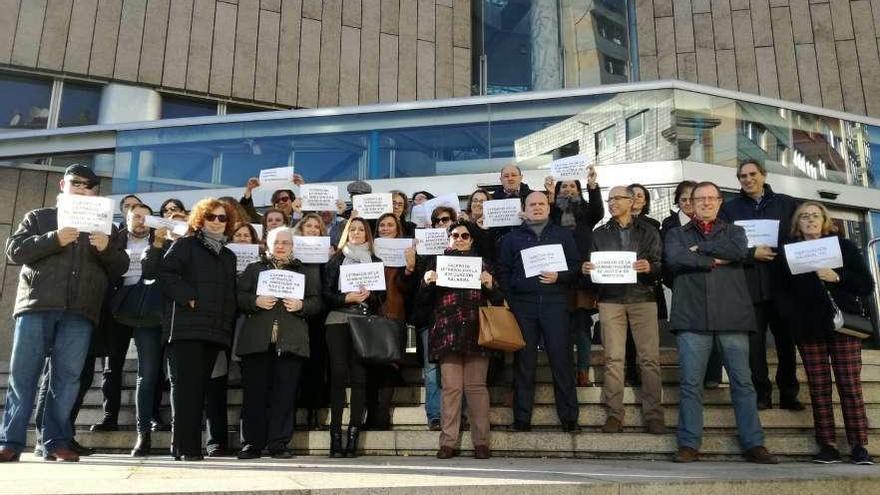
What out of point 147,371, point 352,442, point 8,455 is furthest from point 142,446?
point 352,442

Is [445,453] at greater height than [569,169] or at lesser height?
lesser

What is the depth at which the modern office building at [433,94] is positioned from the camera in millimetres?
10195

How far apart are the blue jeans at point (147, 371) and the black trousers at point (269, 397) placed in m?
0.74

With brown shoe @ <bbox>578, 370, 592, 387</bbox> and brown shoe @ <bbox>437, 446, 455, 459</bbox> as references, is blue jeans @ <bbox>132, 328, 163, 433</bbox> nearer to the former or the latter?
brown shoe @ <bbox>437, 446, 455, 459</bbox>

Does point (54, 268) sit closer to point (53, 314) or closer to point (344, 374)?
point (53, 314)

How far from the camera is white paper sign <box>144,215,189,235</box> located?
5.70m

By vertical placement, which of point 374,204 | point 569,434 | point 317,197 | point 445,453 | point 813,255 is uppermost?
point 317,197

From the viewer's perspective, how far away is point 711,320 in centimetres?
531

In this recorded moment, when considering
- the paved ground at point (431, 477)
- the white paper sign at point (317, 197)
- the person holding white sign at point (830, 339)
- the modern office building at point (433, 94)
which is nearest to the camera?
the paved ground at point (431, 477)

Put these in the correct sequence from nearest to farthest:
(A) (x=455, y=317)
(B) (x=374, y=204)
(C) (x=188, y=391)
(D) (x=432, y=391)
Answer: (C) (x=188, y=391)
(A) (x=455, y=317)
(D) (x=432, y=391)
(B) (x=374, y=204)

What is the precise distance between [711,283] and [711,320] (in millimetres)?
289

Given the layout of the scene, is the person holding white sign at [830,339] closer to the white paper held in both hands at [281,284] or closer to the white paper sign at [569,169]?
the white paper sign at [569,169]

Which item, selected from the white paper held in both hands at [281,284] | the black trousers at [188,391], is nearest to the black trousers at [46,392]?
the black trousers at [188,391]

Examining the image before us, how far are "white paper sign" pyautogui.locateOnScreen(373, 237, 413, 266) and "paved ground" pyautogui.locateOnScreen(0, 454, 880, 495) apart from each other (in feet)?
6.26
